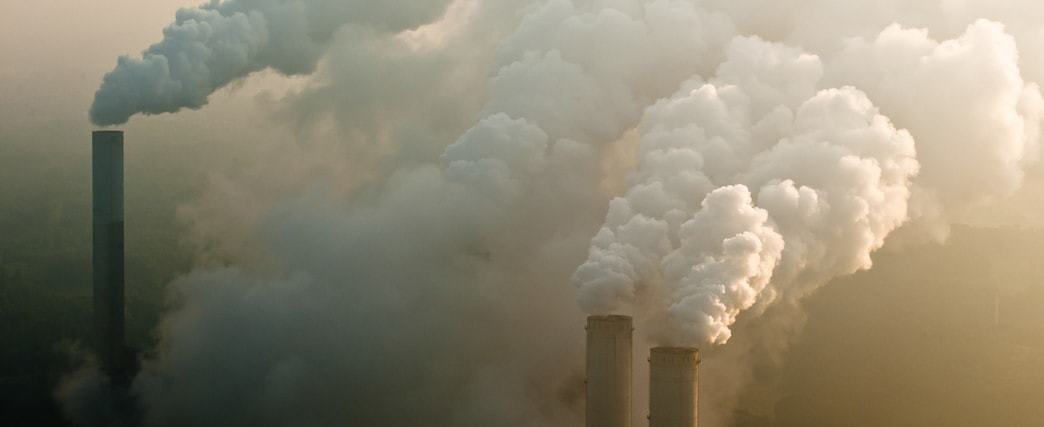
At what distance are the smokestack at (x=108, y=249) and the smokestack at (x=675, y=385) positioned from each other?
2163 centimetres

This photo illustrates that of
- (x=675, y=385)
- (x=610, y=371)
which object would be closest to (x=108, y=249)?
(x=610, y=371)

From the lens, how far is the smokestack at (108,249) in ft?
131

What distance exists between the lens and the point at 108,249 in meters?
40.9

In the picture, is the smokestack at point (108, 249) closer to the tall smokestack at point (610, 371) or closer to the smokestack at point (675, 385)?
the tall smokestack at point (610, 371)

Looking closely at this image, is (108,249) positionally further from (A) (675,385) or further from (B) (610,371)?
(A) (675,385)

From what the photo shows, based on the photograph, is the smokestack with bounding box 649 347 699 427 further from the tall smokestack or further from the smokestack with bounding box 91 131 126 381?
the smokestack with bounding box 91 131 126 381

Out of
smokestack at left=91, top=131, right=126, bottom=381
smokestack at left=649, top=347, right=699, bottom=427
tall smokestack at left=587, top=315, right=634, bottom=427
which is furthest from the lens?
smokestack at left=91, top=131, right=126, bottom=381

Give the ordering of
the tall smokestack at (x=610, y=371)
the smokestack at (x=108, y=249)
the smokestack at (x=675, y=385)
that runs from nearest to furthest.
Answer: the smokestack at (x=675, y=385) → the tall smokestack at (x=610, y=371) → the smokestack at (x=108, y=249)

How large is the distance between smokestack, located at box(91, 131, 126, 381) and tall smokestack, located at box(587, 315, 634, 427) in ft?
61.9

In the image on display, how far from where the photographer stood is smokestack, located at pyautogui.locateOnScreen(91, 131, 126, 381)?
131ft

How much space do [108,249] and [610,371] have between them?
19929mm

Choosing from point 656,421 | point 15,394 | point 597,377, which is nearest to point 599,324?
point 597,377

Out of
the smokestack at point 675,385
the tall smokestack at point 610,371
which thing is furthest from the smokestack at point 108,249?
the smokestack at point 675,385

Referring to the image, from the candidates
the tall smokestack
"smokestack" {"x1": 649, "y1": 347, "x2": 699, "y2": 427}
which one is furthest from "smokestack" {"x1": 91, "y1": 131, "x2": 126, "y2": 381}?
"smokestack" {"x1": 649, "y1": 347, "x2": 699, "y2": 427}
